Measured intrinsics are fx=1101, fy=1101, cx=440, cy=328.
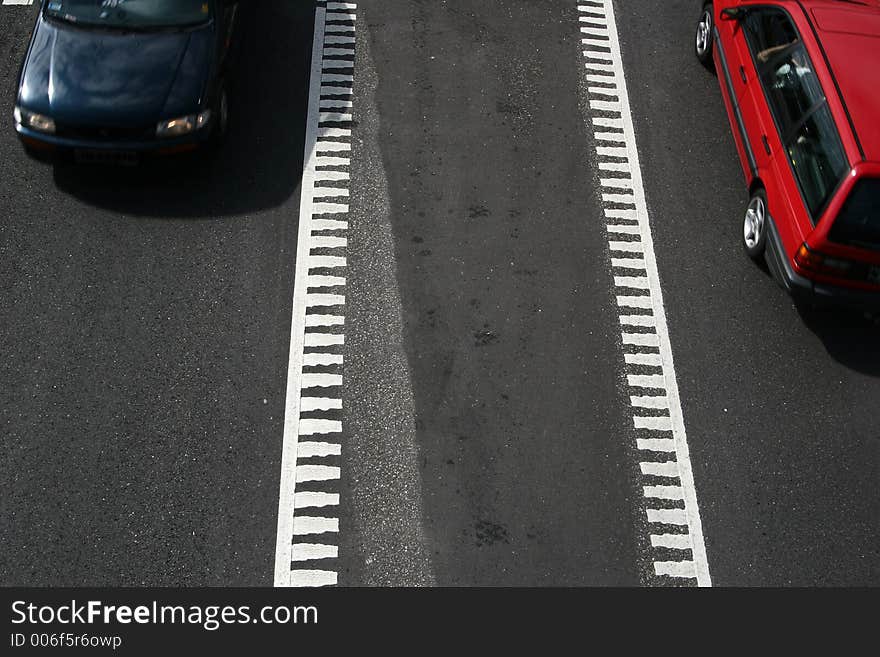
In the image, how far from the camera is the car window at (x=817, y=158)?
356 inches

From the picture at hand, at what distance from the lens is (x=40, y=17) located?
1060cm

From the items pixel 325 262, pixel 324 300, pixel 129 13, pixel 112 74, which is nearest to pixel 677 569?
pixel 324 300

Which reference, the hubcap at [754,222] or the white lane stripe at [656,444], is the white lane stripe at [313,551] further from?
the hubcap at [754,222]

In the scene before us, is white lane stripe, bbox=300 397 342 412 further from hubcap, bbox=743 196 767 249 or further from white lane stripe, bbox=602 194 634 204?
hubcap, bbox=743 196 767 249

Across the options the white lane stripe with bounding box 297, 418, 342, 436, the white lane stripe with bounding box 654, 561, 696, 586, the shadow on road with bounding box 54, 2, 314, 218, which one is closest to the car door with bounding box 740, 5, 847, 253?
the white lane stripe with bounding box 654, 561, 696, 586

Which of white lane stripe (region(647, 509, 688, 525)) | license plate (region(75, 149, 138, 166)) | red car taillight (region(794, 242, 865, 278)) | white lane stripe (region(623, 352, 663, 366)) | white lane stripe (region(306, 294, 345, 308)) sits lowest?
white lane stripe (region(647, 509, 688, 525))

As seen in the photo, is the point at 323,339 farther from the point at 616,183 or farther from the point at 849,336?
the point at 849,336

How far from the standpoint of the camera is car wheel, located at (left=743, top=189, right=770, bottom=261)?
392 inches

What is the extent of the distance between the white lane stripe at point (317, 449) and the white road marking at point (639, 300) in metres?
2.42

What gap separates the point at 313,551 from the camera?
316 inches

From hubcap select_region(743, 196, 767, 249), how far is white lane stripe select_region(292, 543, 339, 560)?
15.9ft

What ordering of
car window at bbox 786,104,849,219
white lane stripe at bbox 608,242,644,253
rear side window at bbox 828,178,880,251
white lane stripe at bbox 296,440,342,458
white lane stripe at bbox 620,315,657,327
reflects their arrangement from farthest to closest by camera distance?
1. white lane stripe at bbox 608,242,644,253
2. white lane stripe at bbox 620,315,657,327
3. car window at bbox 786,104,849,219
4. rear side window at bbox 828,178,880,251
5. white lane stripe at bbox 296,440,342,458

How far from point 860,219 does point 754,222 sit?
1421 mm

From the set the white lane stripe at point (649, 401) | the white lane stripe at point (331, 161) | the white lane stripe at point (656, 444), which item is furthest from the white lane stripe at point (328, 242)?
the white lane stripe at point (656, 444)
